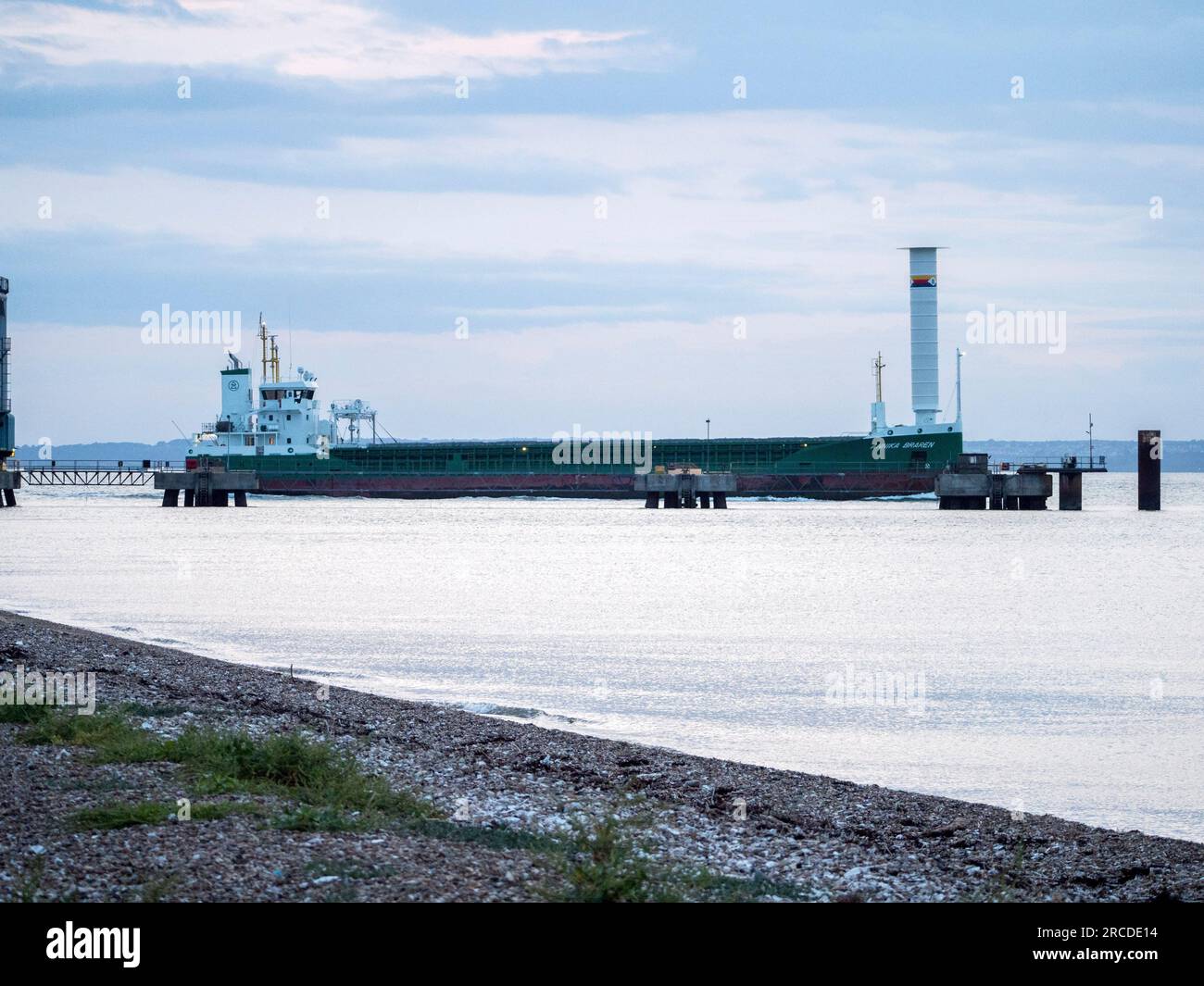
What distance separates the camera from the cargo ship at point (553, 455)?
88.3 metres

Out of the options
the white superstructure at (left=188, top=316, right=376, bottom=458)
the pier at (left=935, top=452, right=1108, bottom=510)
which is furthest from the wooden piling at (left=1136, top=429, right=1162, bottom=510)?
the white superstructure at (left=188, top=316, right=376, bottom=458)

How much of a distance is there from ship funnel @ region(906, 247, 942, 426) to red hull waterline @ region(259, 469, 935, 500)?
4.24 m

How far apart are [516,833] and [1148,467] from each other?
78.0m

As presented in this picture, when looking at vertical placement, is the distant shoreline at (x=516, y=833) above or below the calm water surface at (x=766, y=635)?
above

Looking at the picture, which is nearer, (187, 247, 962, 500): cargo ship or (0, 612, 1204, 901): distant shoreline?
(0, 612, 1204, 901): distant shoreline

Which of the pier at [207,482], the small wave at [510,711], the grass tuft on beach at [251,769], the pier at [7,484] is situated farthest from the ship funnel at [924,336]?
the grass tuft on beach at [251,769]

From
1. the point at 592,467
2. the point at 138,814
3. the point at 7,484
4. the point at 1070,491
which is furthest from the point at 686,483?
the point at 138,814

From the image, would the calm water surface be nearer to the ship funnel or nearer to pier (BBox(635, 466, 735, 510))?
pier (BBox(635, 466, 735, 510))

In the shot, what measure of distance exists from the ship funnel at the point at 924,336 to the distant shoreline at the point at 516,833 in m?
76.4

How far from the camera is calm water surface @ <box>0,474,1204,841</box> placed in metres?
15.2

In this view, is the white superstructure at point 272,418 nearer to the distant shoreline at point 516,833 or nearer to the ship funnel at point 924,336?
the ship funnel at point 924,336

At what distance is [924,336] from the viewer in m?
87.4
